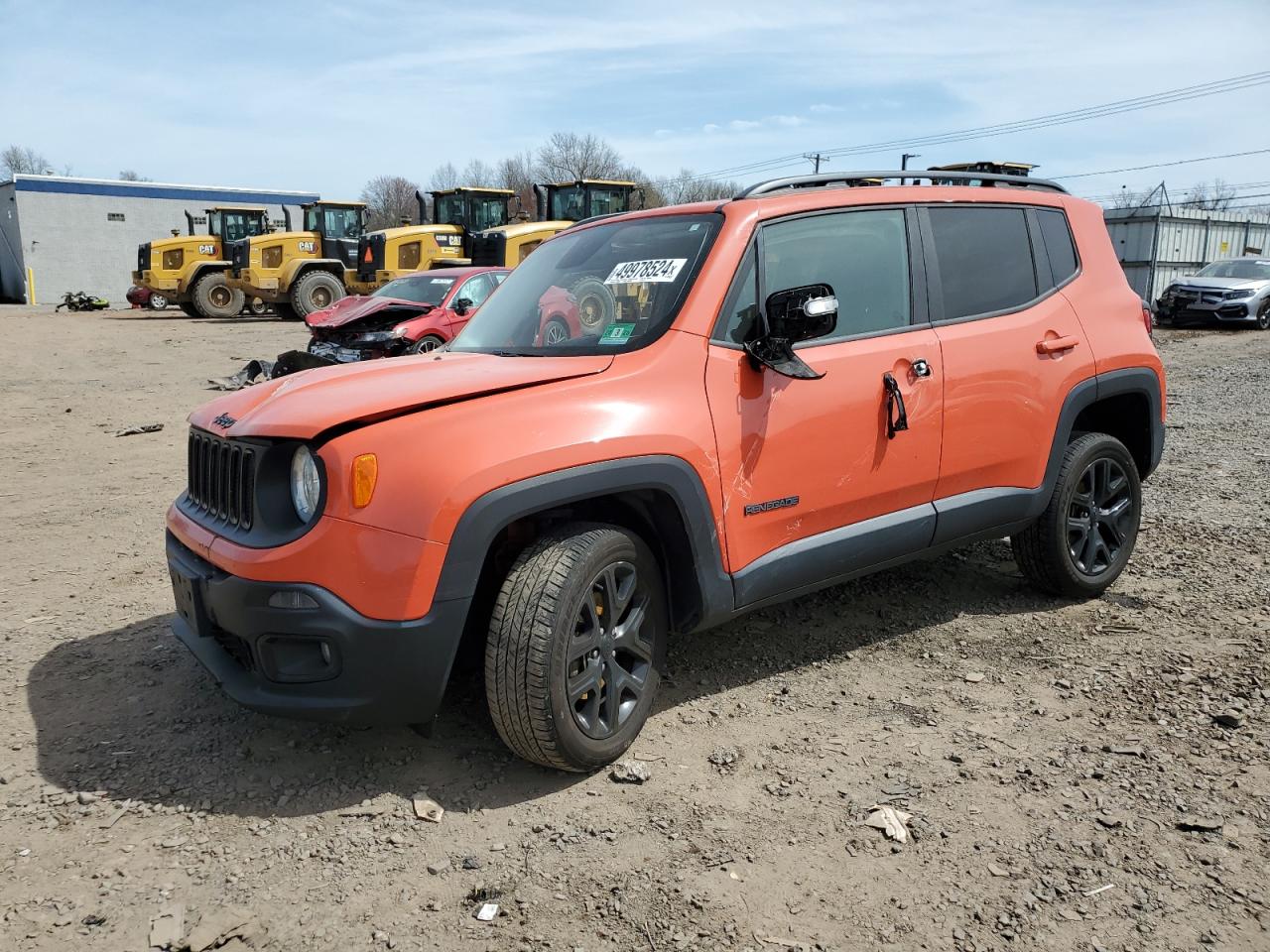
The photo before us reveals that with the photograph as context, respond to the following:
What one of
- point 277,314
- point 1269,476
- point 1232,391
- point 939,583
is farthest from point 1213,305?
point 277,314

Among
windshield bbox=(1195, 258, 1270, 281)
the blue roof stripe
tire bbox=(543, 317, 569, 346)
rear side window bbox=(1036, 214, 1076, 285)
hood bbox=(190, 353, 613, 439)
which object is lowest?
hood bbox=(190, 353, 613, 439)

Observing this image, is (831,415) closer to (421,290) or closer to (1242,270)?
(421,290)

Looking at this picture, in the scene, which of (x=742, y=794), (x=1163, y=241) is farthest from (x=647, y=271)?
(x=1163, y=241)

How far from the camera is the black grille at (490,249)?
20219 mm

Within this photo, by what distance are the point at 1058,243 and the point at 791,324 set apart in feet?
6.39

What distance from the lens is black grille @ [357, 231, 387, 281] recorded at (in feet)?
74.0

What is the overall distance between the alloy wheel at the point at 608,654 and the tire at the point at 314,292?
22794 mm

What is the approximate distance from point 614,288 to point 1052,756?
2232 mm

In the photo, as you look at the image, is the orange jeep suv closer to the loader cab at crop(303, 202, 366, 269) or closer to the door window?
the door window

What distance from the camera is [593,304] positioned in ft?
11.7

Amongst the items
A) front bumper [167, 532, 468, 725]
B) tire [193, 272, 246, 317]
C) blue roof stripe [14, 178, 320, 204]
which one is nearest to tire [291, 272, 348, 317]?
tire [193, 272, 246, 317]

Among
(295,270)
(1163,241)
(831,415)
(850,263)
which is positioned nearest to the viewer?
(831,415)

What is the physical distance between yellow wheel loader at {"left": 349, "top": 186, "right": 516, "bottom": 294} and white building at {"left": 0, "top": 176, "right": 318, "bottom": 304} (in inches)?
986

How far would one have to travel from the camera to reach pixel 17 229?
44.8 meters
